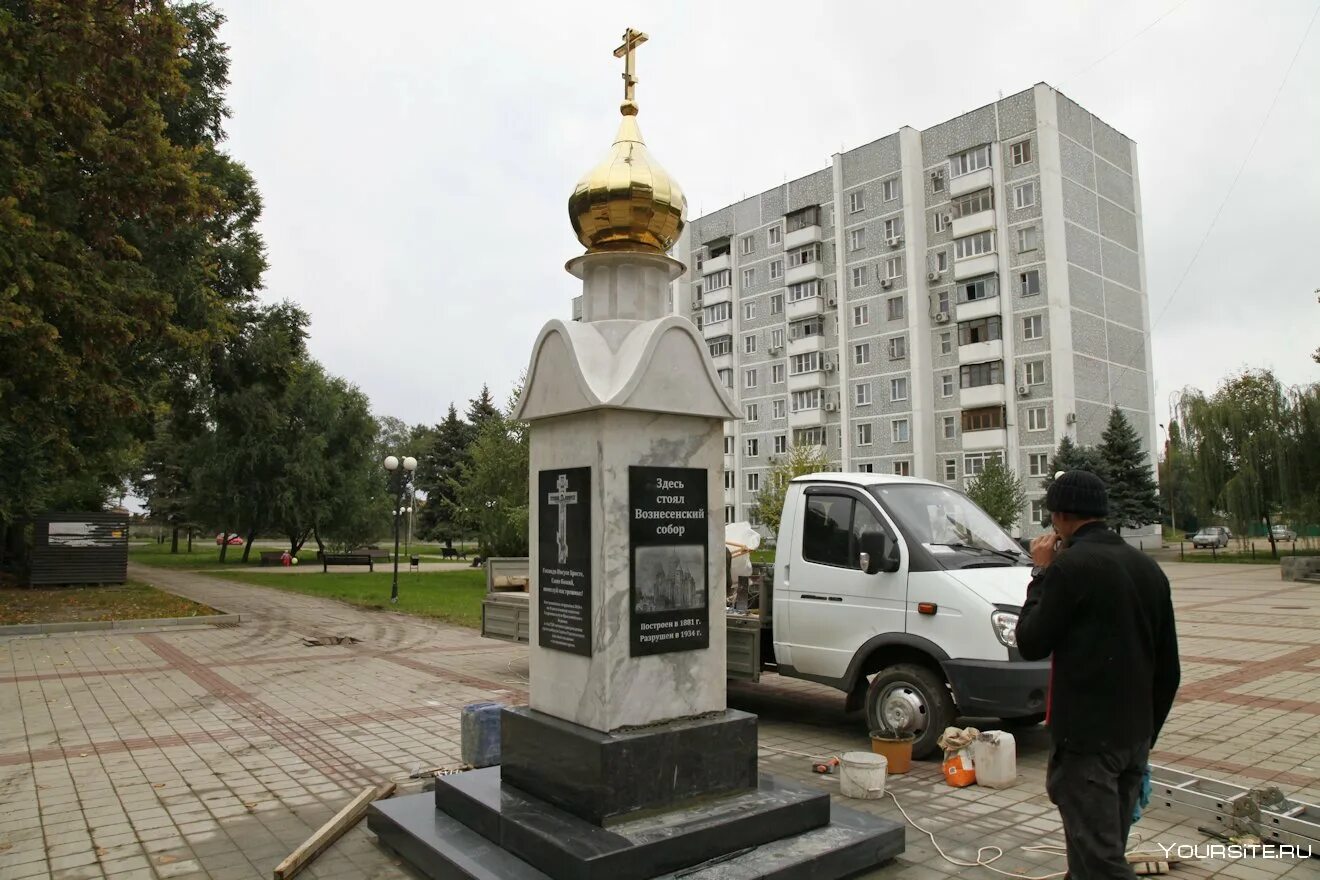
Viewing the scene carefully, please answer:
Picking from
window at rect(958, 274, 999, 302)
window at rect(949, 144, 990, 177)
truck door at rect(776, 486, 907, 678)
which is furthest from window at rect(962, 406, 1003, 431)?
truck door at rect(776, 486, 907, 678)

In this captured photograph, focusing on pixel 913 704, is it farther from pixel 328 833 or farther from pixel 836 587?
pixel 328 833

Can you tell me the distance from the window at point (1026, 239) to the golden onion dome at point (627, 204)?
43807 mm

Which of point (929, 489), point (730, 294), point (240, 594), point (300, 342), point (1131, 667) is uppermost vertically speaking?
point (730, 294)

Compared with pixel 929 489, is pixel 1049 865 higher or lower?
lower

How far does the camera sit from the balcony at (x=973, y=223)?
4544cm

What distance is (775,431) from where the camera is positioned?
57.7 metres

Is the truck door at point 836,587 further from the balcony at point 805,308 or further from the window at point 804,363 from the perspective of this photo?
the balcony at point 805,308

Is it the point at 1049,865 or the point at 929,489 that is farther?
the point at 929,489

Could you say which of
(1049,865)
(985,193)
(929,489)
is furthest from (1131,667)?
(985,193)

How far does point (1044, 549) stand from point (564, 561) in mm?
2449

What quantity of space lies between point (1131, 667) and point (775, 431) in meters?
54.9

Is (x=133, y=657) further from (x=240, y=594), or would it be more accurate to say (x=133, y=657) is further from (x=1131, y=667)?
(x=1131, y=667)

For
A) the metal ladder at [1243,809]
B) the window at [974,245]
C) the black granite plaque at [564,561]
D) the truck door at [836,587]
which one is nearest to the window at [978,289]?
the window at [974,245]

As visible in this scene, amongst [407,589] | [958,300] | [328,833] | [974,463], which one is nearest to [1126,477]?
[974,463]
